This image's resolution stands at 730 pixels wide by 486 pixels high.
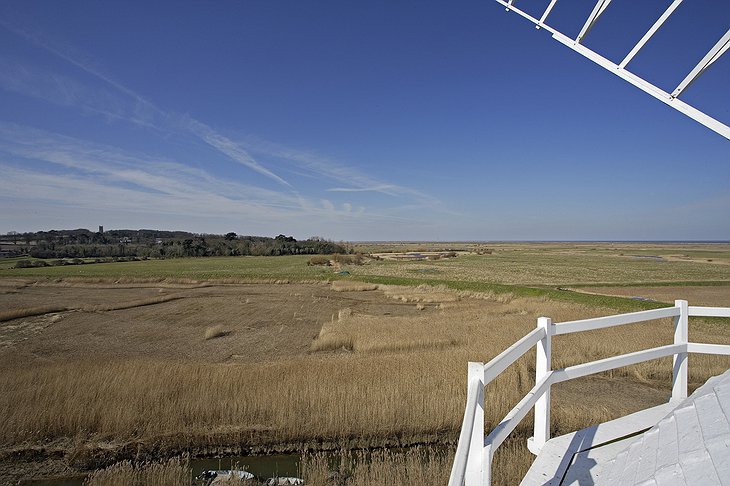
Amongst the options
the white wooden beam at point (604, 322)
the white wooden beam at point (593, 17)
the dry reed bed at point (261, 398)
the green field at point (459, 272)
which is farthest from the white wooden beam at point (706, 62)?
the green field at point (459, 272)

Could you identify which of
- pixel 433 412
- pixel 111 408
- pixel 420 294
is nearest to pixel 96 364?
pixel 111 408

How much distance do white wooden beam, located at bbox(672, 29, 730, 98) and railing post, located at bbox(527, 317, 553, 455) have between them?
110 inches

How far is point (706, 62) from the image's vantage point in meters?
3.84

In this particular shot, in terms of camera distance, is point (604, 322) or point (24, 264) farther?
point (24, 264)

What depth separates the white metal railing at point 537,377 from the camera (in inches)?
91.6

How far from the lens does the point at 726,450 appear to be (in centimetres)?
212

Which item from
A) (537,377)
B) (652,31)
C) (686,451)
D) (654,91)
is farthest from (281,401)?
(652,31)

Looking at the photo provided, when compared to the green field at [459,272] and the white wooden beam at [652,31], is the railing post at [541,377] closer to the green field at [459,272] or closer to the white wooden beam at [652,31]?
the white wooden beam at [652,31]

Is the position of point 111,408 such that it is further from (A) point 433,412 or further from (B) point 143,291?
(B) point 143,291

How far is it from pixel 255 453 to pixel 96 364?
689 centimetres

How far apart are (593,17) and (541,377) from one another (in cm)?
434

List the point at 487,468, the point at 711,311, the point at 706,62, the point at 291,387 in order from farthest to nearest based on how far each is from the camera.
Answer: the point at 291,387, the point at 711,311, the point at 706,62, the point at 487,468

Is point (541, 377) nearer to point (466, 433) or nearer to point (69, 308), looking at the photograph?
point (466, 433)

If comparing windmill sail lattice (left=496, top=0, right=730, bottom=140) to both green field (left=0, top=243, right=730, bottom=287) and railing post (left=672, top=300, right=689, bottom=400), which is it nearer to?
railing post (left=672, top=300, right=689, bottom=400)
